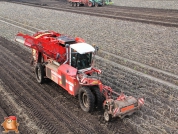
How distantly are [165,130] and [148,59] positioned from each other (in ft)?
23.4

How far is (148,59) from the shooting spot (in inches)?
566

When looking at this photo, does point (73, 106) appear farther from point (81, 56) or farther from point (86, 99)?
point (81, 56)

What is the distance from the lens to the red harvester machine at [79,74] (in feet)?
27.1

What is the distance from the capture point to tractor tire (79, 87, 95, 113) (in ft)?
27.6

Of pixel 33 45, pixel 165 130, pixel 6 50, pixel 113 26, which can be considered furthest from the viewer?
pixel 113 26

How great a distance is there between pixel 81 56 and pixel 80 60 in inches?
7.2

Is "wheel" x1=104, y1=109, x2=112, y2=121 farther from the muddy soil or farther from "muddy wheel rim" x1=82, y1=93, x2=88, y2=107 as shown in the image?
"muddy wheel rim" x1=82, y1=93, x2=88, y2=107

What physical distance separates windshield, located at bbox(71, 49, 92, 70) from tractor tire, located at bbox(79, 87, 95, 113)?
1.17m

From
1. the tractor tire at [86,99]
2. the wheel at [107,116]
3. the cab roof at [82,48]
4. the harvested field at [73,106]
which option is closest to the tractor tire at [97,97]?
the tractor tire at [86,99]

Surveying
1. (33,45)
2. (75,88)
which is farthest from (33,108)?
(33,45)

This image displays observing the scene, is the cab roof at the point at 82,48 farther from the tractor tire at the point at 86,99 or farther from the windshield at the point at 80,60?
the tractor tire at the point at 86,99

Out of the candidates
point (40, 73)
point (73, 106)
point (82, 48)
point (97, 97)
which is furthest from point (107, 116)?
point (40, 73)

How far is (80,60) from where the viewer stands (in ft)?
31.0

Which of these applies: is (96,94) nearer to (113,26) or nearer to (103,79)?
(103,79)
